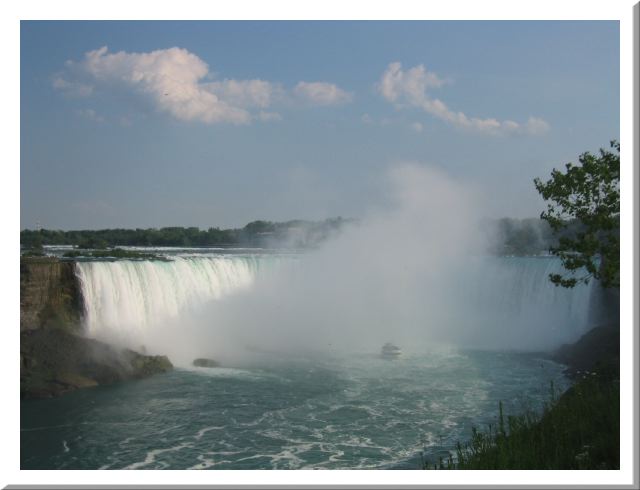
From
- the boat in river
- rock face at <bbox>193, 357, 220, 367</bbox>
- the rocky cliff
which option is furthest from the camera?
the boat in river

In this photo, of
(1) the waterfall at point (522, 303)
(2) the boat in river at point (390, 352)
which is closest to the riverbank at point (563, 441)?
(2) the boat in river at point (390, 352)

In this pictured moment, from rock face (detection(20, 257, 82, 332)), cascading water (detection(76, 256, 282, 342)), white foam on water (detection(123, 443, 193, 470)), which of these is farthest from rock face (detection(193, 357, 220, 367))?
white foam on water (detection(123, 443, 193, 470))

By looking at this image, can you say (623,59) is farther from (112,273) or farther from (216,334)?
(216,334)

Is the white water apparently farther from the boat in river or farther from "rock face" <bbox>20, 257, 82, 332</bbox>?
the boat in river

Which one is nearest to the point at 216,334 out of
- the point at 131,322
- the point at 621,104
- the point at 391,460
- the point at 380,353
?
the point at 131,322

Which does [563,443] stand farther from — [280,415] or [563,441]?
[280,415]
